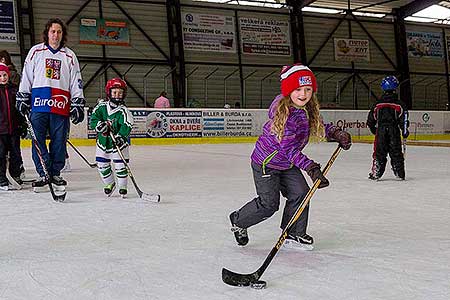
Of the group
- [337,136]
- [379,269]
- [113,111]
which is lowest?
[379,269]

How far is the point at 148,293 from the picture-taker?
1.80 m

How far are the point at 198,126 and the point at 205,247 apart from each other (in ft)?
33.5

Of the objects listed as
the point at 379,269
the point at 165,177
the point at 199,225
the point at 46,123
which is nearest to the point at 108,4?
the point at 165,177

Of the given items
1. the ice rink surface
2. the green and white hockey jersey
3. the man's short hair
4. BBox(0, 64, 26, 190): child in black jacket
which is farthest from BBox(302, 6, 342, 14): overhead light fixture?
the green and white hockey jersey

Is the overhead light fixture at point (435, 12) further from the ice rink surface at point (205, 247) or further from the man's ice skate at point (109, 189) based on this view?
the man's ice skate at point (109, 189)

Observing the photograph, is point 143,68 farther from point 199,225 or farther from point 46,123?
point 199,225

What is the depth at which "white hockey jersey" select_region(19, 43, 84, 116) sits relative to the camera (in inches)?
155

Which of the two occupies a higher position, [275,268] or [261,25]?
[261,25]

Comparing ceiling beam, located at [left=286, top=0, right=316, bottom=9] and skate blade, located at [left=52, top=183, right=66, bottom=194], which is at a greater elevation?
ceiling beam, located at [left=286, top=0, right=316, bottom=9]

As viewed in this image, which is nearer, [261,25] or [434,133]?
[434,133]

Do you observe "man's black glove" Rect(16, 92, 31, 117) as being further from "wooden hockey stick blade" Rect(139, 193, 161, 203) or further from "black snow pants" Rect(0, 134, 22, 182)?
"wooden hockey stick blade" Rect(139, 193, 161, 203)

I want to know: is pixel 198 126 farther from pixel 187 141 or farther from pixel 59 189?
pixel 59 189

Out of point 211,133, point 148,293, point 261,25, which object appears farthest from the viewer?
point 261,25

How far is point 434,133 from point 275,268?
47.3ft
